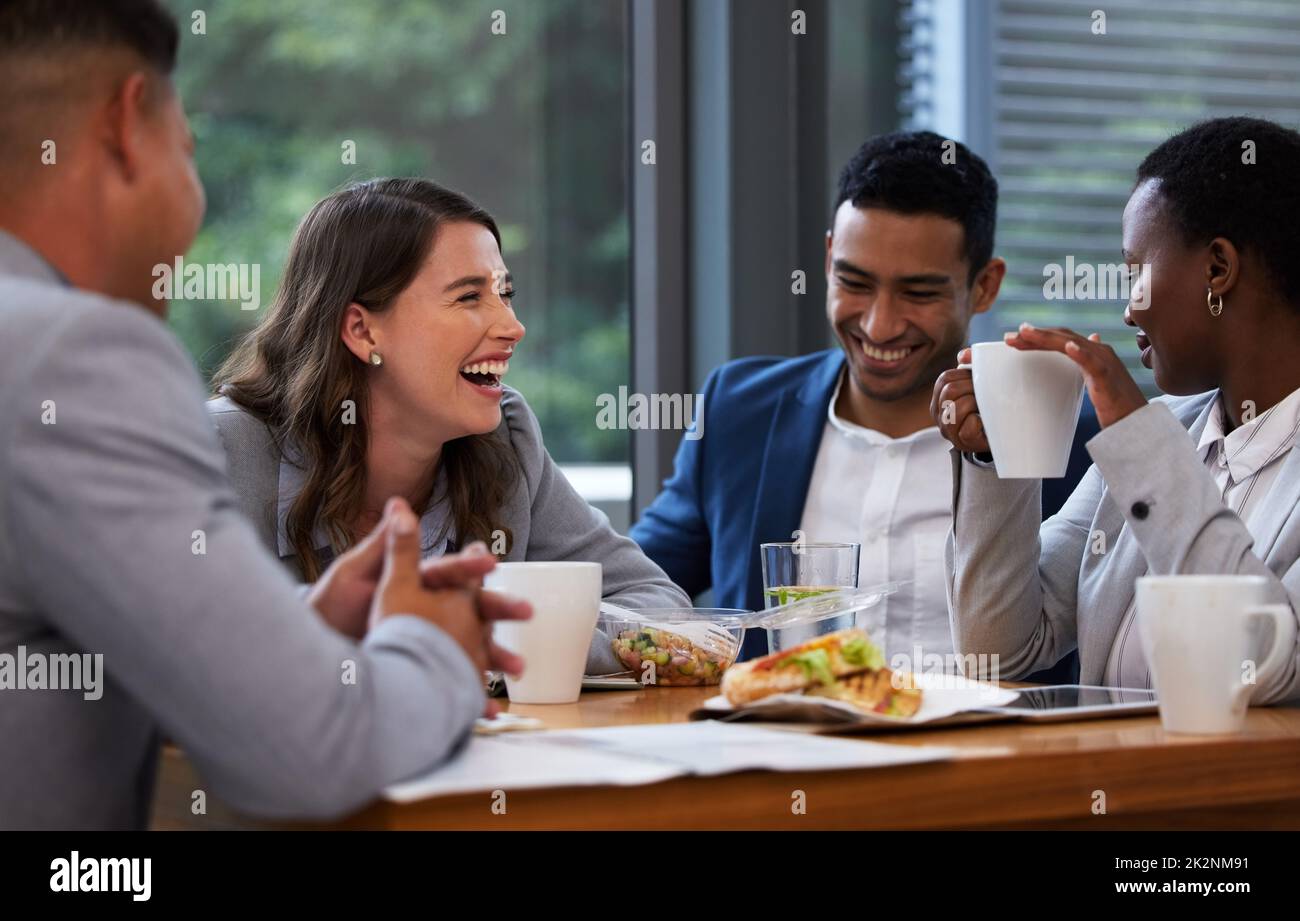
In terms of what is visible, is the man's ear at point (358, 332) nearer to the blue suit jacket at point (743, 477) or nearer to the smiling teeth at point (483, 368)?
the smiling teeth at point (483, 368)

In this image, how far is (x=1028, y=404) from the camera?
1.64m

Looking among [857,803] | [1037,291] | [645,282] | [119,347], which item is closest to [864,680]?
[857,803]

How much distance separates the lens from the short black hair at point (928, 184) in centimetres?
Answer: 264

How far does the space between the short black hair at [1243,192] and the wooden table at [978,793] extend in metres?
0.72

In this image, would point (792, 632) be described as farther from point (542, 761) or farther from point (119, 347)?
point (119, 347)

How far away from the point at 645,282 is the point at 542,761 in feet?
7.18

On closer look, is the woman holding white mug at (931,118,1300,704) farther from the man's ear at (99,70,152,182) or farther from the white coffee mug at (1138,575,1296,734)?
the man's ear at (99,70,152,182)

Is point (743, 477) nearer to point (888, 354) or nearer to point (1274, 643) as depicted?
point (888, 354)

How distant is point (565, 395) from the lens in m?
3.19

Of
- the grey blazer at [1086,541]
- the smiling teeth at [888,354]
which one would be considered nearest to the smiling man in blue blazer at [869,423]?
the smiling teeth at [888,354]

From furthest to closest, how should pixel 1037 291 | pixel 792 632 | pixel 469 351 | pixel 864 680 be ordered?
pixel 1037 291 → pixel 469 351 → pixel 792 632 → pixel 864 680

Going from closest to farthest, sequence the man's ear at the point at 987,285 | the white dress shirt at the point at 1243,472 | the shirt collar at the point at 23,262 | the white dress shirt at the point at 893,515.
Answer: the shirt collar at the point at 23,262 → the white dress shirt at the point at 1243,472 → the white dress shirt at the point at 893,515 → the man's ear at the point at 987,285

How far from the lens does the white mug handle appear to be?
121 centimetres
